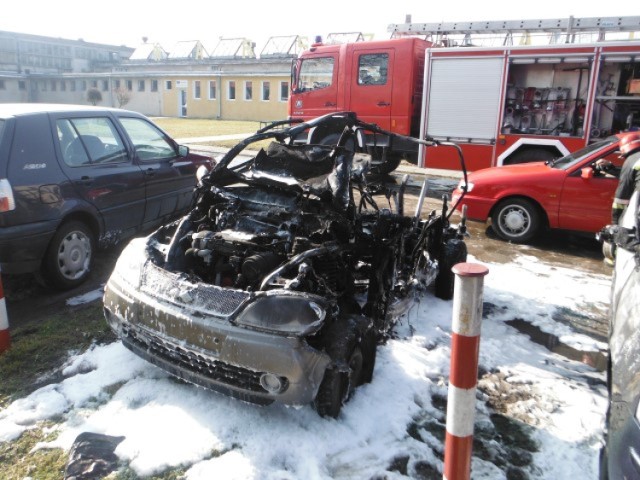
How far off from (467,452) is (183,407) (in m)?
1.77

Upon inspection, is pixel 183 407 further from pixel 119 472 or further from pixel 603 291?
pixel 603 291

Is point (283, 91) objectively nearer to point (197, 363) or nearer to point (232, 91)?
point (232, 91)

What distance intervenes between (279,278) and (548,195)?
196 inches

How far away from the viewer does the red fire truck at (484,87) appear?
951cm

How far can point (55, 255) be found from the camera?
4848 mm

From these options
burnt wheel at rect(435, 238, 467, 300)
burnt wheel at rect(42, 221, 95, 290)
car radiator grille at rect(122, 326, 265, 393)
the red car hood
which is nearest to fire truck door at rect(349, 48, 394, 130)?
the red car hood

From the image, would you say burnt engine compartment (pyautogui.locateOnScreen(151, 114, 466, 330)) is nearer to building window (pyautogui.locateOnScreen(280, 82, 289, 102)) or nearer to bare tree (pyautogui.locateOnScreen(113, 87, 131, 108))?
building window (pyautogui.locateOnScreen(280, 82, 289, 102))

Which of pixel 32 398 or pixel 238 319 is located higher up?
pixel 238 319

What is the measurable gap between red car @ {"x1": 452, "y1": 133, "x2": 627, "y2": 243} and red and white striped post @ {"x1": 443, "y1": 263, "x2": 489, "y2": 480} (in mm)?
4622

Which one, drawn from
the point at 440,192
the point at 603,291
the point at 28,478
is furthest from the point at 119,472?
the point at 440,192

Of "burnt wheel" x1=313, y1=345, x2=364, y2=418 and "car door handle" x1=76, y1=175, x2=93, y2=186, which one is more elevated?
"car door handle" x1=76, y1=175, x2=93, y2=186

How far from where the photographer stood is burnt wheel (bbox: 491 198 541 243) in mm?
7180

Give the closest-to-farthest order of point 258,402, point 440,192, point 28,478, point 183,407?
point 28,478 → point 258,402 → point 183,407 → point 440,192

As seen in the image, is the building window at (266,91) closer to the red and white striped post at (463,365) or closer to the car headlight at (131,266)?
the car headlight at (131,266)
